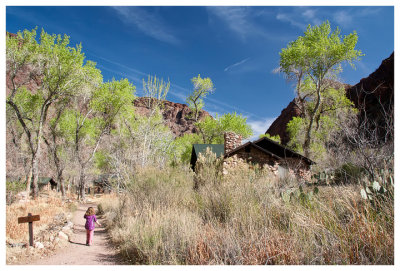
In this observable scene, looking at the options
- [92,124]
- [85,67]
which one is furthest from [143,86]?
[92,124]

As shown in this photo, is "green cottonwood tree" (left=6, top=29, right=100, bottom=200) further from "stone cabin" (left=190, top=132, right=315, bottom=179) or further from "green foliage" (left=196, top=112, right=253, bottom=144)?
"green foliage" (left=196, top=112, right=253, bottom=144)

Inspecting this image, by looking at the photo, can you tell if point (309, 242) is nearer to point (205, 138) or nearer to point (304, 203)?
point (304, 203)

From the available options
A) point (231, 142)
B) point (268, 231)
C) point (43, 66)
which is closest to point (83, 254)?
point (268, 231)

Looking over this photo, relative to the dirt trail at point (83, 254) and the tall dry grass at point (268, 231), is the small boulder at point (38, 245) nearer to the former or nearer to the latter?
the dirt trail at point (83, 254)

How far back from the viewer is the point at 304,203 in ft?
16.0

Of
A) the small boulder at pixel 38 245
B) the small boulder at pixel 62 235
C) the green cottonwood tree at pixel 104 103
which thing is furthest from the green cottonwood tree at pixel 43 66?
the small boulder at pixel 38 245

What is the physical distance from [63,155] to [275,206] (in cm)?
3516

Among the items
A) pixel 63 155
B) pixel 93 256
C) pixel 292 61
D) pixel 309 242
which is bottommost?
pixel 93 256

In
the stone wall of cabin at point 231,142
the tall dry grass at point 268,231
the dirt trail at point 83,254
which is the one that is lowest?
the dirt trail at point 83,254

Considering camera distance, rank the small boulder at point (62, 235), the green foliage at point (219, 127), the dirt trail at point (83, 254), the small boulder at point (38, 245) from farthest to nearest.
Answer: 1. the green foliage at point (219, 127)
2. the small boulder at point (62, 235)
3. the small boulder at point (38, 245)
4. the dirt trail at point (83, 254)

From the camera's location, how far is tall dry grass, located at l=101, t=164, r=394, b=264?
3.32m

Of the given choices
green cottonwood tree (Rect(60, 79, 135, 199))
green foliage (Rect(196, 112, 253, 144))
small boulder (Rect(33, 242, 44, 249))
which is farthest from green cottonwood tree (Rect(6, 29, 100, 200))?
green foliage (Rect(196, 112, 253, 144))

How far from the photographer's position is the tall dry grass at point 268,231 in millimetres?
3320
